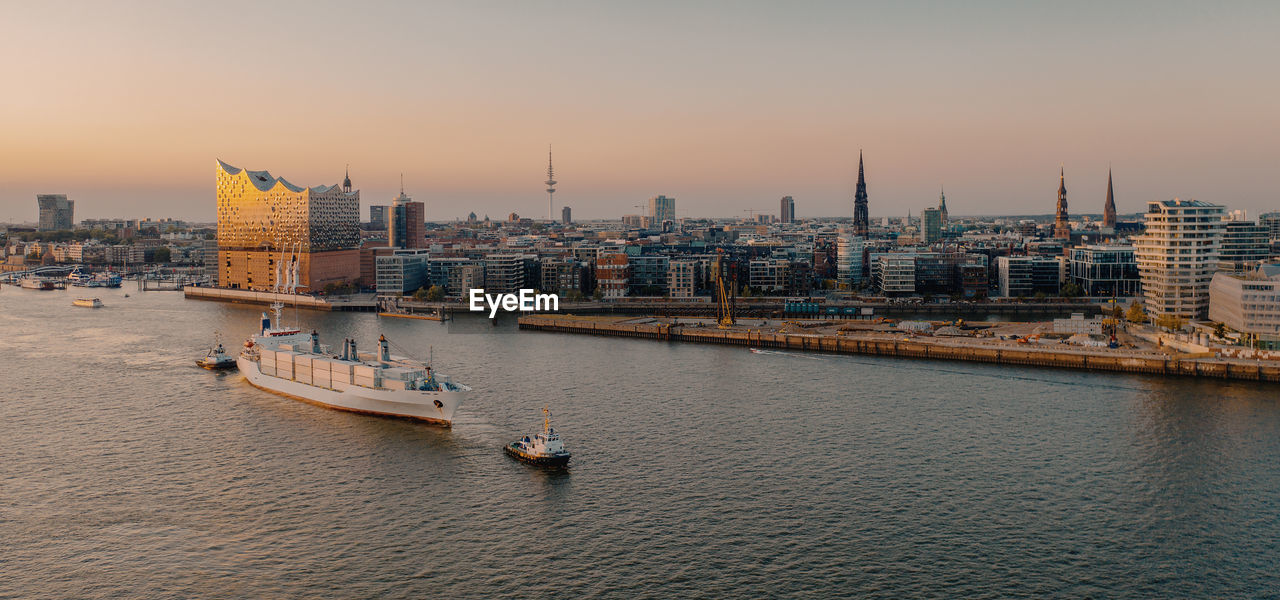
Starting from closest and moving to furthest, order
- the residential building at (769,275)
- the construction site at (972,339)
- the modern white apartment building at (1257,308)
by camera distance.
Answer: the construction site at (972,339) < the modern white apartment building at (1257,308) < the residential building at (769,275)

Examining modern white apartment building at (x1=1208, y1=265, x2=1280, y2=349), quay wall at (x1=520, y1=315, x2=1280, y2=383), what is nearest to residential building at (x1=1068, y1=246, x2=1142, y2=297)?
modern white apartment building at (x1=1208, y1=265, x2=1280, y2=349)

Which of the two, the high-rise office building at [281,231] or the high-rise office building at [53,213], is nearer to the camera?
the high-rise office building at [281,231]

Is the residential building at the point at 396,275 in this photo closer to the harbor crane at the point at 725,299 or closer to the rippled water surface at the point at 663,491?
the harbor crane at the point at 725,299

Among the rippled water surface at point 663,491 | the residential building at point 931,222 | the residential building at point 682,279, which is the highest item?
the residential building at point 931,222

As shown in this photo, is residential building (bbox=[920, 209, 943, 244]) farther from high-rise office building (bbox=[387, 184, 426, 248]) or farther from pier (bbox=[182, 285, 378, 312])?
pier (bbox=[182, 285, 378, 312])

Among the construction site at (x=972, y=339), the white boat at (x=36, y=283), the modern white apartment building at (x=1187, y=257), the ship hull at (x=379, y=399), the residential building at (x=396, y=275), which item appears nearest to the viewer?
the ship hull at (x=379, y=399)

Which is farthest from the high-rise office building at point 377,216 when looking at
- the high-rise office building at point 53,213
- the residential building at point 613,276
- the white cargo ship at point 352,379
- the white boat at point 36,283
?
the white cargo ship at point 352,379

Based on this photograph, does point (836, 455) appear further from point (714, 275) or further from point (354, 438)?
point (714, 275)

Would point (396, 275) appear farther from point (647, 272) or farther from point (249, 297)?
point (647, 272)
